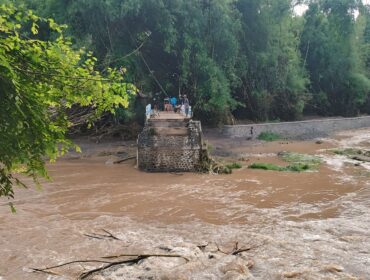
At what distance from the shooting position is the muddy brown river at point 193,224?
26.5 ft

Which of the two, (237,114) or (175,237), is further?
(237,114)

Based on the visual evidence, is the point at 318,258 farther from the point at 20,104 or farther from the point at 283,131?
the point at 283,131

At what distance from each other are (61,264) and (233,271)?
11.6 ft

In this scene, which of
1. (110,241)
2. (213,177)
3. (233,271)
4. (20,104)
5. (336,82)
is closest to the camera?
(20,104)

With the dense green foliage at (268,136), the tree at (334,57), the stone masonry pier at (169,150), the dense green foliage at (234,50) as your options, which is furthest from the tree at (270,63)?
the stone masonry pier at (169,150)

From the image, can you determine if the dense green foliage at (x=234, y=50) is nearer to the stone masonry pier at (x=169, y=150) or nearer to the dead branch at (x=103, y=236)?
the stone masonry pier at (x=169, y=150)

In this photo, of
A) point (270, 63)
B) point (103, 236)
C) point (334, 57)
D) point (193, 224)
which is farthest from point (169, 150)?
point (334, 57)

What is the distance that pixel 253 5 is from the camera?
31.2 meters

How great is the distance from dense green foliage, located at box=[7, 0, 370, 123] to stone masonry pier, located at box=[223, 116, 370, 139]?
5.47 ft

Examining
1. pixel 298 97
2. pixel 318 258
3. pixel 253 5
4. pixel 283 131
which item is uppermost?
pixel 253 5

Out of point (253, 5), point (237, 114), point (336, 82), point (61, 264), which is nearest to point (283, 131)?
point (237, 114)

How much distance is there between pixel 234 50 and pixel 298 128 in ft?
28.2

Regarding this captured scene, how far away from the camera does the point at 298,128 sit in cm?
3219

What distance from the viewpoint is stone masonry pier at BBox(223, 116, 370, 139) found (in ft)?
93.1
